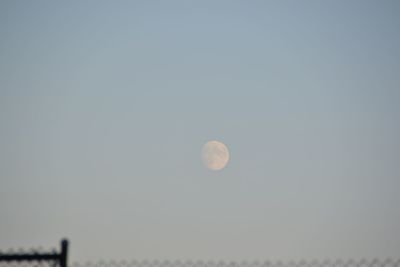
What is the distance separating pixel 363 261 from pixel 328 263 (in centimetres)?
48

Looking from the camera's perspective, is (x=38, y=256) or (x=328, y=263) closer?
(x=328, y=263)

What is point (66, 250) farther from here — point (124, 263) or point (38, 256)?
point (124, 263)

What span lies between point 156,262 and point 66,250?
1354mm

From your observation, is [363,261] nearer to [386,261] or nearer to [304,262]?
[386,261]

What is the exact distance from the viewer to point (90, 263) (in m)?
6.98

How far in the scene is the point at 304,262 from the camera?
21.6 feet

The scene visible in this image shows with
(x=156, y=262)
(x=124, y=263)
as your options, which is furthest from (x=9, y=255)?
(x=156, y=262)

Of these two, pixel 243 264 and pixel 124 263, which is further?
pixel 124 263

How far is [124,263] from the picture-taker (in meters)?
6.95

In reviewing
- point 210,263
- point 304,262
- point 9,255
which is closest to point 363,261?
point 304,262

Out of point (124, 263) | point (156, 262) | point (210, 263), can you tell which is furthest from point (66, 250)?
point (210, 263)

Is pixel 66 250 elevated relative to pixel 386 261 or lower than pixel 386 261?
elevated

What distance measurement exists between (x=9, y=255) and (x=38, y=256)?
43 centimetres

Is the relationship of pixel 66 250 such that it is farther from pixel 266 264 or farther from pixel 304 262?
pixel 304 262
